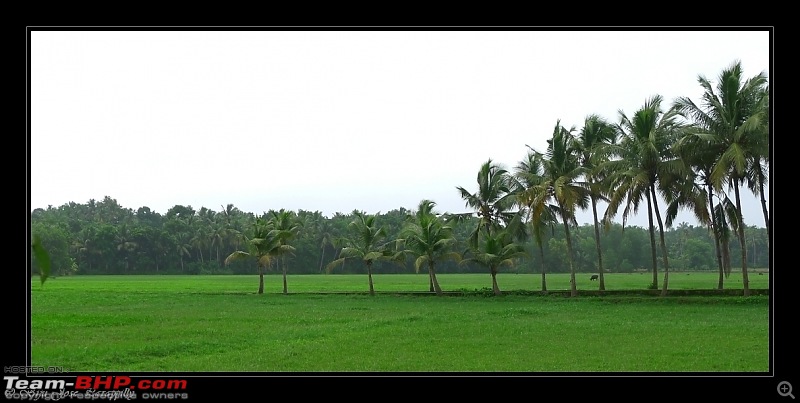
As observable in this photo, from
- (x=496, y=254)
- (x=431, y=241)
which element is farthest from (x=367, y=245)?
(x=496, y=254)

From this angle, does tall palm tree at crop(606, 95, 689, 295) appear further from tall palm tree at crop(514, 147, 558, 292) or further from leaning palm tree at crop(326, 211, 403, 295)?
leaning palm tree at crop(326, 211, 403, 295)

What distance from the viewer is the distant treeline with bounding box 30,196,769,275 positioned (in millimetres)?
53188

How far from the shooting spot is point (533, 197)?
24766mm

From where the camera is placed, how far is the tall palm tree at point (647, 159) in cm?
2250

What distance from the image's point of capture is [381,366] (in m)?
9.88

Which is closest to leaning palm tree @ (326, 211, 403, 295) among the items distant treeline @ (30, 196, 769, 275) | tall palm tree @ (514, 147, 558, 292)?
tall palm tree @ (514, 147, 558, 292)
